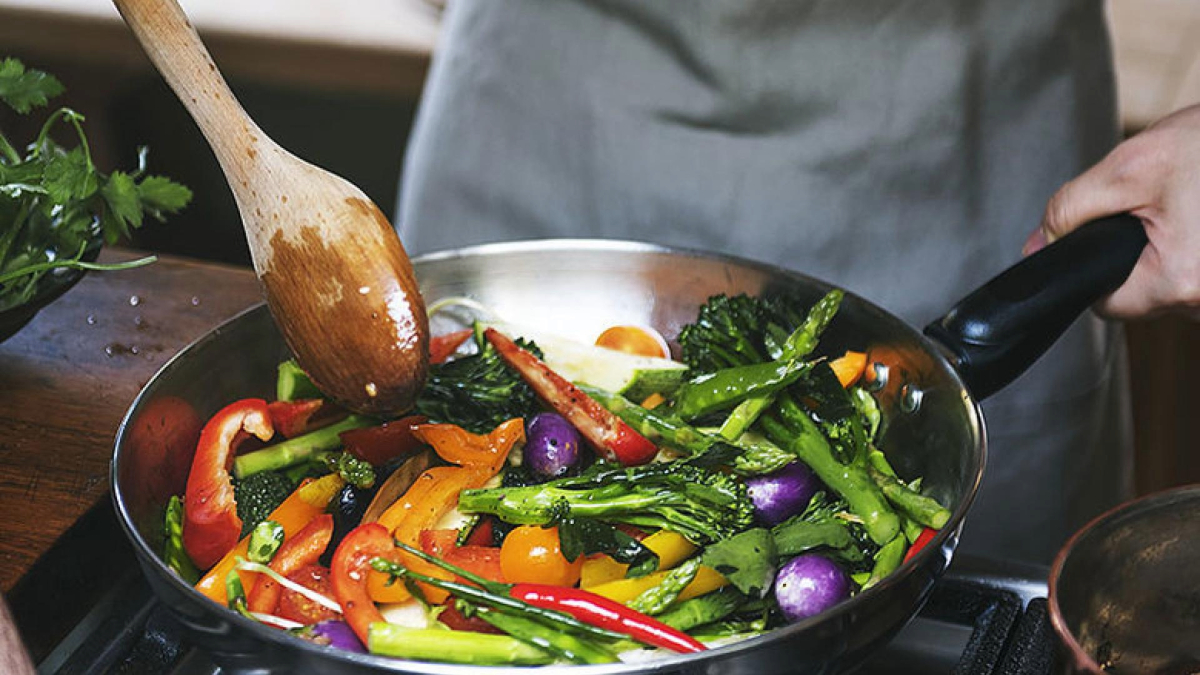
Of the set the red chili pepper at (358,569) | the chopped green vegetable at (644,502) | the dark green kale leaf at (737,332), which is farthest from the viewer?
the dark green kale leaf at (737,332)

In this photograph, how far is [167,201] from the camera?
121 cm

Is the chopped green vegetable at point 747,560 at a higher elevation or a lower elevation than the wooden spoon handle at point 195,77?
lower

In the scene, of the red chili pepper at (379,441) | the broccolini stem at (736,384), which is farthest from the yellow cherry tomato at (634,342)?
the red chili pepper at (379,441)

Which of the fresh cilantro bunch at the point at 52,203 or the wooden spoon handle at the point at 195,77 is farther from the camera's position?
the fresh cilantro bunch at the point at 52,203

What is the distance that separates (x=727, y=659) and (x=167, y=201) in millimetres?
779

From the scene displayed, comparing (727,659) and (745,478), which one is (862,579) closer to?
(745,478)

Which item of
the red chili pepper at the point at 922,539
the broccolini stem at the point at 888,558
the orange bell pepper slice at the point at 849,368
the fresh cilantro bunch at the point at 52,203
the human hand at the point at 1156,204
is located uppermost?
the fresh cilantro bunch at the point at 52,203

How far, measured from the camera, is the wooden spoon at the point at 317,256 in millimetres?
949

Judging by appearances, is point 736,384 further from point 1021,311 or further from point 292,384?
point 292,384

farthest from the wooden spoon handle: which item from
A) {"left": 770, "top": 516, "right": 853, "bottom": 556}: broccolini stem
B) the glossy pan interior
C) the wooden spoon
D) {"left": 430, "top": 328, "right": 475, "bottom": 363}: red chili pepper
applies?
{"left": 770, "top": 516, "right": 853, "bottom": 556}: broccolini stem

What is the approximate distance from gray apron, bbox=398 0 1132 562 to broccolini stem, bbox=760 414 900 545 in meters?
0.58

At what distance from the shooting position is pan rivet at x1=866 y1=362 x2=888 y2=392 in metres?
1.14

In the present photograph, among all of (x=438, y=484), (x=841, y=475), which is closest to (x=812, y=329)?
(x=841, y=475)

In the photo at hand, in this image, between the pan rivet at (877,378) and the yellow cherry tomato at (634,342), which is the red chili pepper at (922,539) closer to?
the pan rivet at (877,378)
